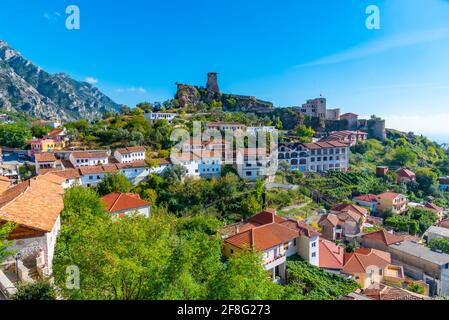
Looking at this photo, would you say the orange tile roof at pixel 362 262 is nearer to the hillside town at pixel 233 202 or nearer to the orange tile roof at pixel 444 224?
the hillside town at pixel 233 202

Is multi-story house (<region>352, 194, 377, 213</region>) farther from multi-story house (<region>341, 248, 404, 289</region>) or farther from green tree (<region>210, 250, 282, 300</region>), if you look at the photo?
green tree (<region>210, 250, 282, 300</region>)

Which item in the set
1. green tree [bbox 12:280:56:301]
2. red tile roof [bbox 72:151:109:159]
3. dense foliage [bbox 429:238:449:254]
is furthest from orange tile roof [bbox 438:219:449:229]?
red tile roof [bbox 72:151:109:159]

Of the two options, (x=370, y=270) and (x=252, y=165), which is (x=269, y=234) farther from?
(x=252, y=165)

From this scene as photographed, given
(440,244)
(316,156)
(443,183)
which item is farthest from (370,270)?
(443,183)

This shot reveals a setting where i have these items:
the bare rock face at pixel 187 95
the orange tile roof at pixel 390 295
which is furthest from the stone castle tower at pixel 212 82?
the orange tile roof at pixel 390 295

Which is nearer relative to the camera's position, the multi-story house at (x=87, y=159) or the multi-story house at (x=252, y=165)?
the multi-story house at (x=87, y=159)
